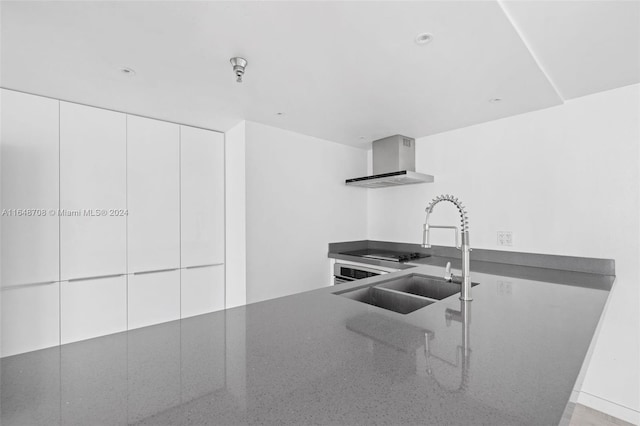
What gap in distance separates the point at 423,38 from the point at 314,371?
1.48 meters

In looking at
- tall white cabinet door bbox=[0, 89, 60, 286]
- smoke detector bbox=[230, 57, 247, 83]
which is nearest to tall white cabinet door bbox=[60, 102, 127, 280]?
tall white cabinet door bbox=[0, 89, 60, 286]

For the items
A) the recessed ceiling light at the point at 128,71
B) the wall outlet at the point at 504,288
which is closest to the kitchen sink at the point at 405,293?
the wall outlet at the point at 504,288

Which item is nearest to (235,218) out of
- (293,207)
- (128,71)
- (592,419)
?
(293,207)

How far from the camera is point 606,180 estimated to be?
6.35 ft

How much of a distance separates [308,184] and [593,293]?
2285 mm

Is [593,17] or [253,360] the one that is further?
[593,17]

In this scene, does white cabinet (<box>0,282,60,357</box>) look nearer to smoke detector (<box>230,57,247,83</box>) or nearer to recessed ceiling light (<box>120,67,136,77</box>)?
recessed ceiling light (<box>120,67,136,77</box>)

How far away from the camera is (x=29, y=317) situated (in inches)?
74.2

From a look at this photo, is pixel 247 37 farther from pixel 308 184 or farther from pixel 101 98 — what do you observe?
pixel 308 184

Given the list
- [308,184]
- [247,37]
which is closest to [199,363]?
[247,37]

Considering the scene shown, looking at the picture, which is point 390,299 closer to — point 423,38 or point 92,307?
point 423,38

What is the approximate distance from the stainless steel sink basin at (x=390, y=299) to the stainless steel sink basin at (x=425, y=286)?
0.07 m

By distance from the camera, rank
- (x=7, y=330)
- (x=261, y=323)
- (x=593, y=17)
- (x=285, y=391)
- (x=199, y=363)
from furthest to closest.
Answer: (x=7, y=330)
(x=593, y=17)
(x=261, y=323)
(x=199, y=363)
(x=285, y=391)

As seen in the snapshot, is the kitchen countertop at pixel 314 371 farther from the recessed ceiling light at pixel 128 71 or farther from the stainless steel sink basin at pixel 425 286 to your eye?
the recessed ceiling light at pixel 128 71
